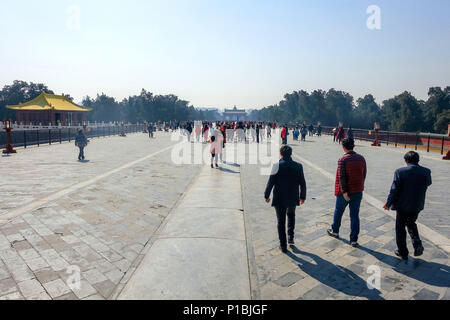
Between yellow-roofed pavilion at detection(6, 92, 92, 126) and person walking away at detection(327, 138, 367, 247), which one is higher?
yellow-roofed pavilion at detection(6, 92, 92, 126)

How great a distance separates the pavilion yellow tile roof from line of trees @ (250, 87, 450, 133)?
199ft

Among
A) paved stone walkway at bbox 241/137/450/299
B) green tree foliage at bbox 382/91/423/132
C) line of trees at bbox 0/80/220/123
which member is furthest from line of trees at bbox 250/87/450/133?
paved stone walkway at bbox 241/137/450/299

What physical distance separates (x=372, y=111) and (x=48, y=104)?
98.5m

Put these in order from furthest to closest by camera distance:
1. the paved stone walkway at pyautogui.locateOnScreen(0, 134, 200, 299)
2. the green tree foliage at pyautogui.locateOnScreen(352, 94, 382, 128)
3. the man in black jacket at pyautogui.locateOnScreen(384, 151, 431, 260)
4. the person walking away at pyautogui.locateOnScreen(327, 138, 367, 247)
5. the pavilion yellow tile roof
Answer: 1. the green tree foliage at pyautogui.locateOnScreen(352, 94, 382, 128)
2. the pavilion yellow tile roof
3. the person walking away at pyautogui.locateOnScreen(327, 138, 367, 247)
4. the man in black jacket at pyautogui.locateOnScreen(384, 151, 431, 260)
5. the paved stone walkway at pyautogui.locateOnScreen(0, 134, 200, 299)

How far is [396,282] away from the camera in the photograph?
3.62 metres

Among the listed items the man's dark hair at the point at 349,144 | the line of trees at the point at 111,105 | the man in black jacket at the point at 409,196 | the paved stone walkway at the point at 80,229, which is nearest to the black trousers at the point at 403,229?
the man in black jacket at the point at 409,196

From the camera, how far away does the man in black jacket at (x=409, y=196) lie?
162 inches

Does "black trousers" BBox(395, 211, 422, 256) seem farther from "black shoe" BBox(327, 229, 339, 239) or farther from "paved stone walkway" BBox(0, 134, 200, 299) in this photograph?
"paved stone walkway" BBox(0, 134, 200, 299)

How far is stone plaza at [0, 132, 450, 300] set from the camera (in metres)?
3.45

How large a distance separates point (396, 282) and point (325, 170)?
27.6 ft

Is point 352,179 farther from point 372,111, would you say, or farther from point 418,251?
point 372,111
